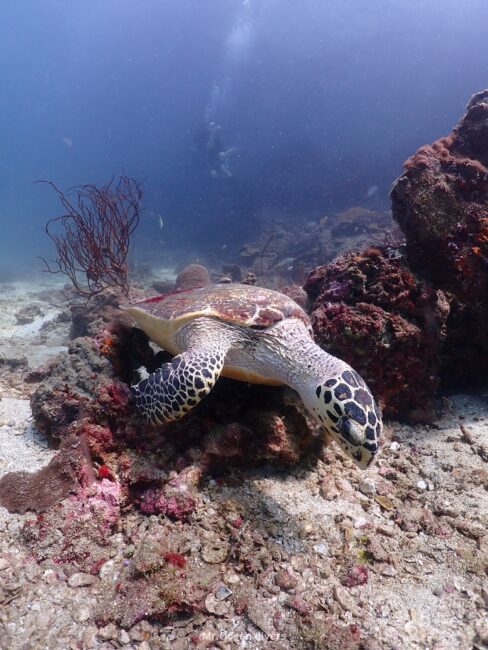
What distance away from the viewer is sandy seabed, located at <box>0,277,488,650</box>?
6.60 ft

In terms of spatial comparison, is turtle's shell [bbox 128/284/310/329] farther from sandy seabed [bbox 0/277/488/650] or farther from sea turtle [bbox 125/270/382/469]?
sandy seabed [bbox 0/277/488/650]

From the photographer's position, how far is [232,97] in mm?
88938

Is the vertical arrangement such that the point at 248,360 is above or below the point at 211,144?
below

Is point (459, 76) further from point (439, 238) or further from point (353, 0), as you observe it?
point (439, 238)

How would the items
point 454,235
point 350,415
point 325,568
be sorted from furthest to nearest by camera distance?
1. point 454,235
2. point 350,415
3. point 325,568

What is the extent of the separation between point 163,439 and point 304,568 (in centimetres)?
144

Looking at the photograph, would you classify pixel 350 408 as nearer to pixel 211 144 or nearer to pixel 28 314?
pixel 28 314

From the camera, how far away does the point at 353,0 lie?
73312 millimetres

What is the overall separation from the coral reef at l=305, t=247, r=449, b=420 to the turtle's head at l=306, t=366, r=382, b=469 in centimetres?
95

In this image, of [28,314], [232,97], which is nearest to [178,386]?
[28,314]

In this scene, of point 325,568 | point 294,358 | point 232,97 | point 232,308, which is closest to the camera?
point 325,568

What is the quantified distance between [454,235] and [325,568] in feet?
12.6

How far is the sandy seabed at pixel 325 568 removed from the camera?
201 cm

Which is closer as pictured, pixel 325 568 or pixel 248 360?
pixel 325 568
